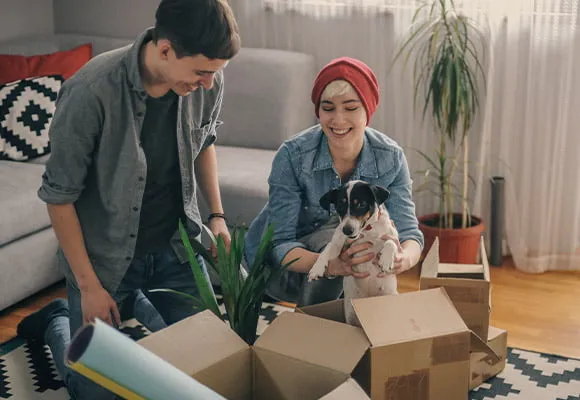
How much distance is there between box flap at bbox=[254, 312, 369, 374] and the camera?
1.74m

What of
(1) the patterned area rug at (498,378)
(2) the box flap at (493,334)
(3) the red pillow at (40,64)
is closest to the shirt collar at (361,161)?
(2) the box flap at (493,334)

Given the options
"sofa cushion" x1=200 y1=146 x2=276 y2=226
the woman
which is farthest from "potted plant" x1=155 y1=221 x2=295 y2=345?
"sofa cushion" x1=200 y1=146 x2=276 y2=226

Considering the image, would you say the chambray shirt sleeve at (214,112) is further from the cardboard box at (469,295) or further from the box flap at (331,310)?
the cardboard box at (469,295)

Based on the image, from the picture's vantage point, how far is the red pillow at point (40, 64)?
3.64 metres

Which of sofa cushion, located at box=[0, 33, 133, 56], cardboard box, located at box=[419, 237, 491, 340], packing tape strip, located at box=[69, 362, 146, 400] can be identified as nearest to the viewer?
packing tape strip, located at box=[69, 362, 146, 400]

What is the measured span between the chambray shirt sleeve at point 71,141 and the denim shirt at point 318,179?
0.59 metres

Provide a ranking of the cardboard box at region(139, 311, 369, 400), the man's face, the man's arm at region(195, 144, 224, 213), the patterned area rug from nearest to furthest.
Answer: the cardboard box at region(139, 311, 369, 400) → the man's face → the man's arm at region(195, 144, 224, 213) → the patterned area rug

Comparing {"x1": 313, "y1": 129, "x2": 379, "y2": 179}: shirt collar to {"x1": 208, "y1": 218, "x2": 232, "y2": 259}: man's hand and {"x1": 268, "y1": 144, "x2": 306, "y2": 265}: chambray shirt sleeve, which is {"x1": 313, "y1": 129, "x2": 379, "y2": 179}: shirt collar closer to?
{"x1": 268, "y1": 144, "x2": 306, "y2": 265}: chambray shirt sleeve

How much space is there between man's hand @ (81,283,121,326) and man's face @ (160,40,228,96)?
496 millimetres

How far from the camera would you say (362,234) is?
2168 mm

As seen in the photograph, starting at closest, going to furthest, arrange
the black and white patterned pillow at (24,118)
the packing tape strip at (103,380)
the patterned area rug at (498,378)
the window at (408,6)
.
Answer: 1. the packing tape strip at (103,380)
2. the patterned area rug at (498,378)
3. the window at (408,6)
4. the black and white patterned pillow at (24,118)

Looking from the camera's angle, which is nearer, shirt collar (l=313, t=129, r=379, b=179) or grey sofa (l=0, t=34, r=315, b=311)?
shirt collar (l=313, t=129, r=379, b=179)

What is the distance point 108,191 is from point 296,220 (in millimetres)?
540

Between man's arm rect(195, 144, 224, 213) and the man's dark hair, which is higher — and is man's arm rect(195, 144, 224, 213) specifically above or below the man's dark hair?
below
